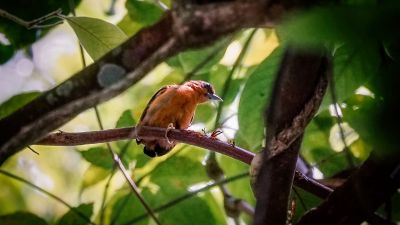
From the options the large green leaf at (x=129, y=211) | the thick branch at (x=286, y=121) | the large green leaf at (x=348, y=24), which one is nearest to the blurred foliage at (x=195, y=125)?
the large green leaf at (x=129, y=211)

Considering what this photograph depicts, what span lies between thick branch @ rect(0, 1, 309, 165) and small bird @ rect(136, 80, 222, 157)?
134cm

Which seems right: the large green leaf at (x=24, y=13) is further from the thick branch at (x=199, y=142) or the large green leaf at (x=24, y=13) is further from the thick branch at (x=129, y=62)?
the thick branch at (x=129, y=62)

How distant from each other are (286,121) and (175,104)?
1.60 m

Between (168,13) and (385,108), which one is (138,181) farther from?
(385,108)

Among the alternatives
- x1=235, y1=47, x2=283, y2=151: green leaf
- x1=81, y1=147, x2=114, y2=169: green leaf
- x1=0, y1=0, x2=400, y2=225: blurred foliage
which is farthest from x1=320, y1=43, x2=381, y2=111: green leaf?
x1=81, y1=147, x2=114, y2=169: green leaf

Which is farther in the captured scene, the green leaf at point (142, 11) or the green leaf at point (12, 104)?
the green leaf at point (142, 11)

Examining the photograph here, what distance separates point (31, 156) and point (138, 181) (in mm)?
1214

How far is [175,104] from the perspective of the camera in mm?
2543

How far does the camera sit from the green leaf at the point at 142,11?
1.82 meters

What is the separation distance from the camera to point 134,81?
32.9 inches

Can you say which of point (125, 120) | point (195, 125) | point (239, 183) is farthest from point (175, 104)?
point (239, 183)

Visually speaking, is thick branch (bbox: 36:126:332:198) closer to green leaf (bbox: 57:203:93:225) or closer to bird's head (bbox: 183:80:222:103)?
green leaf (bbox: 57:203:93:225)

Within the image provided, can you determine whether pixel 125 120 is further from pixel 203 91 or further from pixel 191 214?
pixel 203 91

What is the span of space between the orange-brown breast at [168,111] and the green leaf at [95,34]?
80 cm
